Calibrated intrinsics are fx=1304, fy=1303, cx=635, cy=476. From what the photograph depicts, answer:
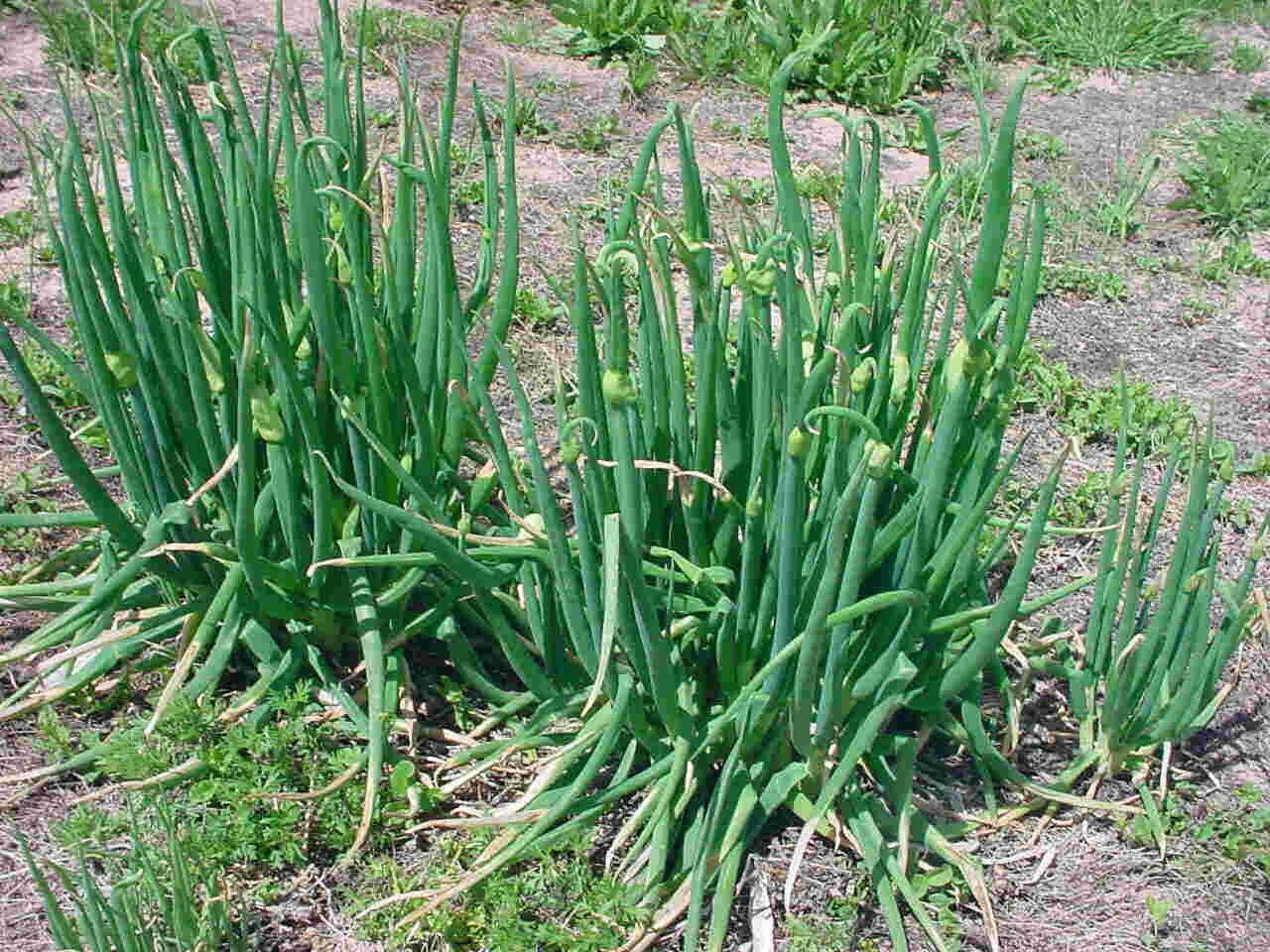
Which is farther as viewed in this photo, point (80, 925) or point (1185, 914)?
point (1185, 914)

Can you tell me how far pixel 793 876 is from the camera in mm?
1680

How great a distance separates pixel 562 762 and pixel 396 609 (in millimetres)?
359

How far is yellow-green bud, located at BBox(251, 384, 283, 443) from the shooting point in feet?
→ 5.30

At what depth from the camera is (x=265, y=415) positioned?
5.34 feet

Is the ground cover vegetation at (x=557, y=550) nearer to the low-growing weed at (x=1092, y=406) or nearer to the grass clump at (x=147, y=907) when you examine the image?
the grass clump at (x=147, y=907)

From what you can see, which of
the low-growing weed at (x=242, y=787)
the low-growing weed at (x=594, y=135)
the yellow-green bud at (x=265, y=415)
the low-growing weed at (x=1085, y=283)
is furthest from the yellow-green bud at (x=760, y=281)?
the low-growing weed at (x=594, y=135)

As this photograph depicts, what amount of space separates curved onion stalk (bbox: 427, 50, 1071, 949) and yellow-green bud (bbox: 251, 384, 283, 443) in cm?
29

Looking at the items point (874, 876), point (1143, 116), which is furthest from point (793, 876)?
point (1143, 116)

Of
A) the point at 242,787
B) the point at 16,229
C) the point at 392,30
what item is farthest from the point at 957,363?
the point at 392,30

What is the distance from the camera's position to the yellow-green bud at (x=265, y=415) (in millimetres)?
1616

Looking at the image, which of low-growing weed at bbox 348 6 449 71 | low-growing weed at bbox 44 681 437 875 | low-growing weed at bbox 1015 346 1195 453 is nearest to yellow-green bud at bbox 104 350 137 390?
low-growing weed at bbox 44 681 437 875

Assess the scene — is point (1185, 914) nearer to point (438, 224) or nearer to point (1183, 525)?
point (1183, 525)

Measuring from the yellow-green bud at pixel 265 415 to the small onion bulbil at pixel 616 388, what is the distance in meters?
0.47

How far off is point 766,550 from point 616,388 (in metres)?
0.40
